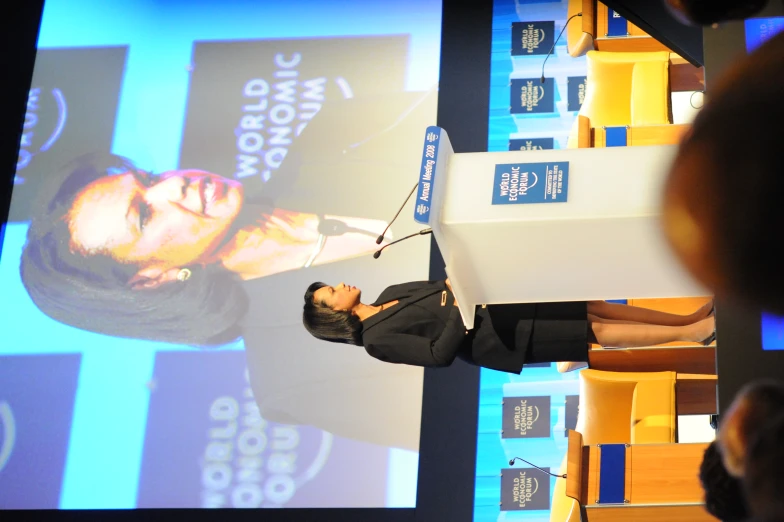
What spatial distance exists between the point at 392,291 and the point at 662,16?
3.93 feet

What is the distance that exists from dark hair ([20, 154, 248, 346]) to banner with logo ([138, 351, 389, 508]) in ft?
0.54

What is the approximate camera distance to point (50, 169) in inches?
175

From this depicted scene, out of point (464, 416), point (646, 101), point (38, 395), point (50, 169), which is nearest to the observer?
point (646, 101)

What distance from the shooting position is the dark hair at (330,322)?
8.74 ft

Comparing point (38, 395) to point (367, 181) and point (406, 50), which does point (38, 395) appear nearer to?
point (367, 181)

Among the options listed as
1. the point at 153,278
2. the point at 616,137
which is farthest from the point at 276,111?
the point at 616,137

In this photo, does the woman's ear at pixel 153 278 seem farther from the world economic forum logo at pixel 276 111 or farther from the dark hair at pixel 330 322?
the dark hair at pixel 330 322

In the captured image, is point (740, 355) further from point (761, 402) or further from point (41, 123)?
point (41, 123)

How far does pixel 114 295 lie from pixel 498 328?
91.8 inches

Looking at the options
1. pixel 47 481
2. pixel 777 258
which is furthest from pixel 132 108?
pixel 777 258

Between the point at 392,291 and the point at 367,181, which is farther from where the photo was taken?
the point at 367,181

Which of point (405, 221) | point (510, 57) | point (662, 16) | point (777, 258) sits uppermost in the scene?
point (510, 57)

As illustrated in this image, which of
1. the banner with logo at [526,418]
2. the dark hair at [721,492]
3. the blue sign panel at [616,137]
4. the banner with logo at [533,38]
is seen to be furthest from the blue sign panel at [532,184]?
the banner with logo at [533,38]

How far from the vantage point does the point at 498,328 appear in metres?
2.49
